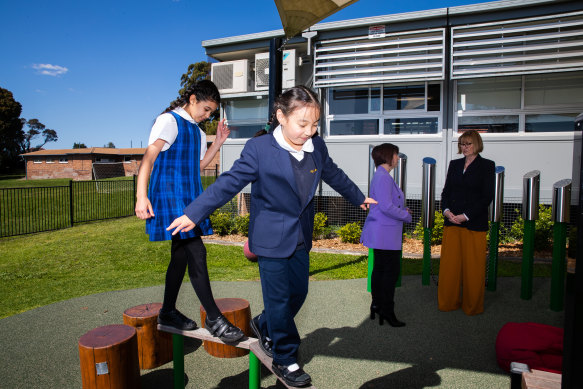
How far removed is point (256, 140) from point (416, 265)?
5.35m

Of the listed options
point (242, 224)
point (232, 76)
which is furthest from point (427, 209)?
point (232, 76)

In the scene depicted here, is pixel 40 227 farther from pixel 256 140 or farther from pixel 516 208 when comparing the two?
pixel 516 208

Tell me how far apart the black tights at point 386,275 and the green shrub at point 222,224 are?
5.84 m

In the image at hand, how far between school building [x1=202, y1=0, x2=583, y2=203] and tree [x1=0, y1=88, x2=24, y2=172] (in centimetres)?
5687

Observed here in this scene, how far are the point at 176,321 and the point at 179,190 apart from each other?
992mm

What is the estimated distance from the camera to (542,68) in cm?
763

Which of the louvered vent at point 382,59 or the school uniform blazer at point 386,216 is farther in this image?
the louvered vent at point 382,59

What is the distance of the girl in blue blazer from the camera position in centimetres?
226

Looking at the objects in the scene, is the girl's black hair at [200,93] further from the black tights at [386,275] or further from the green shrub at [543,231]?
the green shrub at [543,231]

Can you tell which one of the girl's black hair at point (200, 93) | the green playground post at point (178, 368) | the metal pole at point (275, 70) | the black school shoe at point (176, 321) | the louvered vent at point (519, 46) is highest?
the louvered vent at point (519, 46)

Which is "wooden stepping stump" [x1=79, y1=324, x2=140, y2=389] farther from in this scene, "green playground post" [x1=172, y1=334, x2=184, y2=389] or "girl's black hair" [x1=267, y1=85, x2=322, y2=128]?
"girl's black hair" [x1=267, y1=85, x2=322, y2=128]

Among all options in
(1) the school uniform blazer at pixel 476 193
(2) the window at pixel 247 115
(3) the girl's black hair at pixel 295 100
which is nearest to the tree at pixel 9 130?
(2) the window at pixel 247 115

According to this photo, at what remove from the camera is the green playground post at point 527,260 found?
16.2 feet

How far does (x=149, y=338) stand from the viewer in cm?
333
